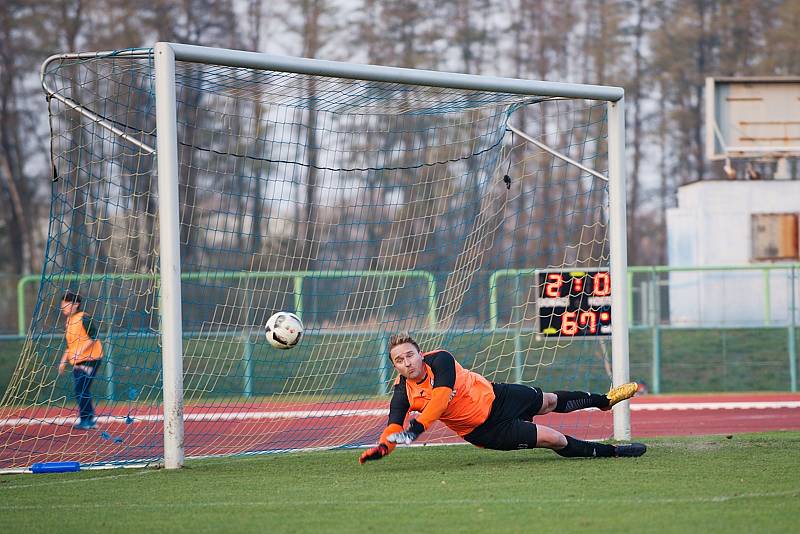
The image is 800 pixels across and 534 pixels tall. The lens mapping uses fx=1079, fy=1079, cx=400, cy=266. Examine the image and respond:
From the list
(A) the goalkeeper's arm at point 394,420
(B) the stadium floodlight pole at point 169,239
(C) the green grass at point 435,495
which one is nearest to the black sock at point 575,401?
(C) the green grass at point 435,495

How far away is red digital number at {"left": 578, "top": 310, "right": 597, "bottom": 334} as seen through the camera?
34.0ft

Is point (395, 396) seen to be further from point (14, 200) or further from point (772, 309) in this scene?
point (14, 200)

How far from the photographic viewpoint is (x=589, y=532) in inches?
216

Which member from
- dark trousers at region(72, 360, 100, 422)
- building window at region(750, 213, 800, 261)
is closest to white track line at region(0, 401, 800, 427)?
dark trousers at region(72, 360, 100, 422)

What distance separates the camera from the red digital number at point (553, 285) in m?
Result: 10.7

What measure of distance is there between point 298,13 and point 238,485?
81.1ft

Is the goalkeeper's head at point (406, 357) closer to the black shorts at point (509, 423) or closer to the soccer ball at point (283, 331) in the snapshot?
the black shorts at point (509, 423)

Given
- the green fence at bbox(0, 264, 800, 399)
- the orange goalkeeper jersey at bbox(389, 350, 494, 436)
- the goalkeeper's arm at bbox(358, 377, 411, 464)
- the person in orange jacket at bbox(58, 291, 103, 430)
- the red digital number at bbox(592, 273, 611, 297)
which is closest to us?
the goalkeeper's arm at bbox(358, 377, 411, 464)

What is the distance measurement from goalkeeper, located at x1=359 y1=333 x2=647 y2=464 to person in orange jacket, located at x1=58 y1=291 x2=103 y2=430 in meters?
5.03

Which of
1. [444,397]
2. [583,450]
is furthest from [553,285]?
[444,397]

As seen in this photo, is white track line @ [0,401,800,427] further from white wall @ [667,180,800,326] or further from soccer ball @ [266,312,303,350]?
white wall @ [667,180,800,326]

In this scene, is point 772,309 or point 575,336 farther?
point 772,309

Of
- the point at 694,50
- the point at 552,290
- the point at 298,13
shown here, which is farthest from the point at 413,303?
the point at 694,50

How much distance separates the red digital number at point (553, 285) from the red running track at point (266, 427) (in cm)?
150
